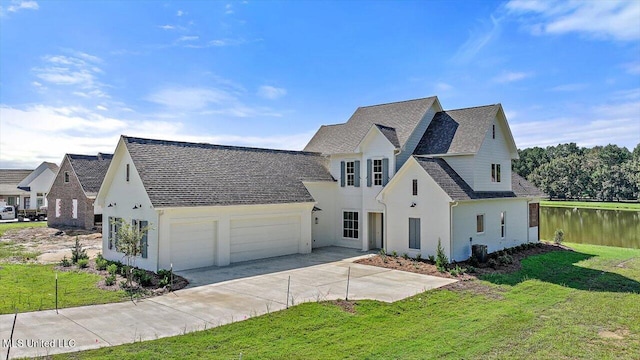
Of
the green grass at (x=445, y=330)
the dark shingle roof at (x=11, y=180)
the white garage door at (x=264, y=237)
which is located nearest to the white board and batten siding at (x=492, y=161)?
the green grass at (x=445, y=330)

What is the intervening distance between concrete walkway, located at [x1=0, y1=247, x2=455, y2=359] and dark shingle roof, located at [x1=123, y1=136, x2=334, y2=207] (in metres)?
3.07

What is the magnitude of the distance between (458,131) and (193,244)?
1461 centimetres

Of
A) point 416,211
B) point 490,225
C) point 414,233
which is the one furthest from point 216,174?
point 490,225

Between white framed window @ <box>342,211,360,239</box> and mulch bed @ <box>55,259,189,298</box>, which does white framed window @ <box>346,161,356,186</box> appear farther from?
mulch bed @ <box>55,259,189,298</box>

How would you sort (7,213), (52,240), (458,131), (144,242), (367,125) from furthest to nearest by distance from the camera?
(7,213) → (52,240) → (367,125) → (458,131) → (144,242)

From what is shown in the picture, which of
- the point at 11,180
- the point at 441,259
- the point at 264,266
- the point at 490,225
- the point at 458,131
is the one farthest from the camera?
the point at 11,180

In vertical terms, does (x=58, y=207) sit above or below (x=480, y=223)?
above

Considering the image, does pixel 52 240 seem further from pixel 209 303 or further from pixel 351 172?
pixel 209 303

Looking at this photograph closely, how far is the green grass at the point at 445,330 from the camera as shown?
8.38 meters

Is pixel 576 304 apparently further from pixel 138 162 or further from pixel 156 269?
pixel 138 162

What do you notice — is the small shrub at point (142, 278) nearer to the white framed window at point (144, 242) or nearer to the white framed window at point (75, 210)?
the white framed window at point (144, 242)

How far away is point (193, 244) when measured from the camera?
684 inches

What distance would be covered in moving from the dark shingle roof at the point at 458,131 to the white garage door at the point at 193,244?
11852 mm

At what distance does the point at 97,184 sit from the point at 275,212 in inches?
851
